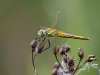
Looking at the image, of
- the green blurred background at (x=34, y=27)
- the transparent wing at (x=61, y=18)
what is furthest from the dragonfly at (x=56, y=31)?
the green blurred background at (x=34, y=27)

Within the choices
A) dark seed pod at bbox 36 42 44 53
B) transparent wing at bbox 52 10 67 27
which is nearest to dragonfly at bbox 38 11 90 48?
transparent wing at bbox 52 10 67 27

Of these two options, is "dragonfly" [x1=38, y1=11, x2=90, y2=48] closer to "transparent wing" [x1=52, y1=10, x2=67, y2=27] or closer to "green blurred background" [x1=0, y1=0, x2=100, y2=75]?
"transparent wing" [x1=52, y1=10, x2=67, y2=27]

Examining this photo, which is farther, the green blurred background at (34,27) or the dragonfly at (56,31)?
the green blurred background at (34,27)

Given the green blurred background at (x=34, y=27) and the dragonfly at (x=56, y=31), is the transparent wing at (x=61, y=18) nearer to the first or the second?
the dragonfly at (x=56, y=31)

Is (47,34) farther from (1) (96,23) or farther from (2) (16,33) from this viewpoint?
(2) (16,33)

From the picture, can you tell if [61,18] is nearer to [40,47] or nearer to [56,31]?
[56,31]

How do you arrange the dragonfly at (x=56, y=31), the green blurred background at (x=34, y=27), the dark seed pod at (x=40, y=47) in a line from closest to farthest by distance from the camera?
the dark seed pod at (x=40, y=47), the dragonfly at (x=56, y=31), the green blurred background at (x=34, y=27)

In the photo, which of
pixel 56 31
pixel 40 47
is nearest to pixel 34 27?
pixel 56 31

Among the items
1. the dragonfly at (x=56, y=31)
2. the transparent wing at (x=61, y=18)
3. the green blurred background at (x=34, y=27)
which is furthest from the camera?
the green blurred background at (x=34, y=27)

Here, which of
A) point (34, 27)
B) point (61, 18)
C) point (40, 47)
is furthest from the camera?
point (34, 27)
